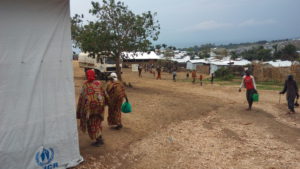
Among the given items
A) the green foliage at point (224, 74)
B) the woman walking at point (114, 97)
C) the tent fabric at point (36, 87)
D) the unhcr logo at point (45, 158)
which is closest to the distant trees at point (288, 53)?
the green foliage at point (224, 74)

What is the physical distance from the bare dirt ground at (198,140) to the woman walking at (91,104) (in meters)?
0.60

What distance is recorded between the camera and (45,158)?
4953 mm

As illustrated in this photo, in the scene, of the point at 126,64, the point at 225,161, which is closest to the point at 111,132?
the point at 225,161

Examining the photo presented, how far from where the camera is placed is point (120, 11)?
62.3ft

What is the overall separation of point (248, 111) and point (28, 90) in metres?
8.72

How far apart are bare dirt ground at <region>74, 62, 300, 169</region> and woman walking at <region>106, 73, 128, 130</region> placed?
0.32 m

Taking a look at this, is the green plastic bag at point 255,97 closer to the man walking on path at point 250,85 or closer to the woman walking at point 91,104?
the man walking on path at point 250,85

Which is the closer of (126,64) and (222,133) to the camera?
(222,133)

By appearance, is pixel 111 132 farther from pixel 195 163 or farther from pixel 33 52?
pixel 33 52

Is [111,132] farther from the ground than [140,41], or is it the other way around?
[140,41]

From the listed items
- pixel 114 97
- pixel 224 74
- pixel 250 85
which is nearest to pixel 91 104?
pixel 114 97

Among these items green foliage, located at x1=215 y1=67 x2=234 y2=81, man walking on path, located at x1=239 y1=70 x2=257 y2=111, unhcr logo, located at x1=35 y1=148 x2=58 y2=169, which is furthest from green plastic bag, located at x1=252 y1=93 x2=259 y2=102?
green foliage, located at x1=215 y1=67 x2=234 y2=81

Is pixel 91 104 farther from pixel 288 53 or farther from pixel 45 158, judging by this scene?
pixel 288 53

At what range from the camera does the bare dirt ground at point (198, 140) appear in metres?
5.94
